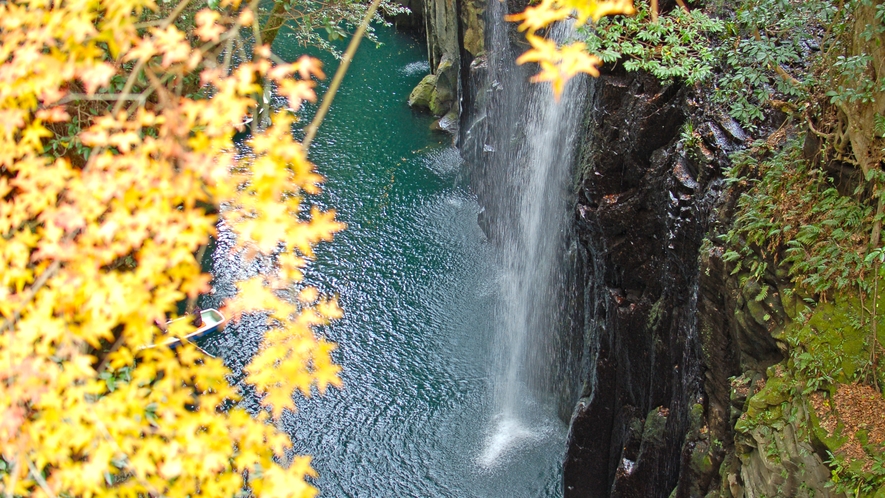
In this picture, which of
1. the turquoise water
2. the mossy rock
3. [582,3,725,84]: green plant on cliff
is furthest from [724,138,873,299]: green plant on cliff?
the mossy rock

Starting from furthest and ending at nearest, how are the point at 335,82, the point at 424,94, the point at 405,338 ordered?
the point at 424,94, the point at 405,338, the point at 335,82

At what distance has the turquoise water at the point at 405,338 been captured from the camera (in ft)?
40.5

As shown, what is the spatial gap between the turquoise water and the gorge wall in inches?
78.1

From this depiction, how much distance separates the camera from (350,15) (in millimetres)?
12164

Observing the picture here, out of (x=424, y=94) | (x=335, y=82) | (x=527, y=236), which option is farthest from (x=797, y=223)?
(x=424, y=94)

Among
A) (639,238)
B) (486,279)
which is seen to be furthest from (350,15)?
(486,279)

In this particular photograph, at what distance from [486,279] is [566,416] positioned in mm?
5257

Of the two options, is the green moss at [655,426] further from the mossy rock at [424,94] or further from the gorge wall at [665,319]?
the mossy rock at [424,94]

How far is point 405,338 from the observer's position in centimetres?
1555

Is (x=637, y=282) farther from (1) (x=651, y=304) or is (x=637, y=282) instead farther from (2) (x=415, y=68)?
(2) (x=415, y=68)

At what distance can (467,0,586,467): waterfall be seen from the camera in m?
13.1

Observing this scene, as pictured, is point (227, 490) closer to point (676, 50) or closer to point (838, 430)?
point (838, 430)

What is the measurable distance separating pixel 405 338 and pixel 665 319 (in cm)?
737

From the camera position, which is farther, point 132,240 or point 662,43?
point 662,43
